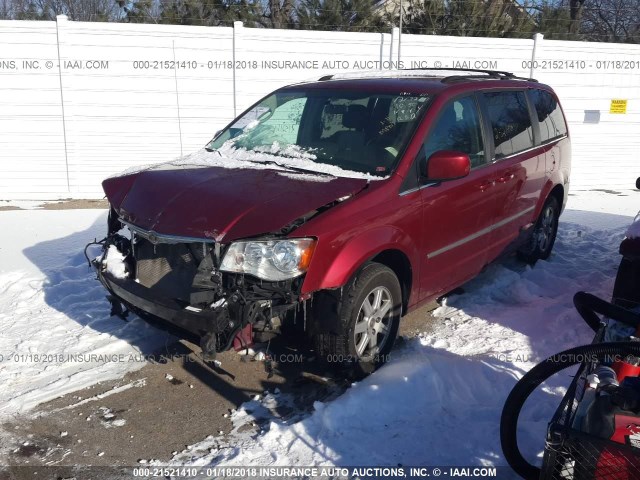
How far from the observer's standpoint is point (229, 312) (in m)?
3.23

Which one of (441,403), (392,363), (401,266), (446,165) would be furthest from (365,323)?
(446,165)

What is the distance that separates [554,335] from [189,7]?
15.3 metres

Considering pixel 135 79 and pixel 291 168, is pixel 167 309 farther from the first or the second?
pixel 135 79

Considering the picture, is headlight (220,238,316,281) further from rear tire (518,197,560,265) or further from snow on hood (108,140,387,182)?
rear tire (518,197,560,265)

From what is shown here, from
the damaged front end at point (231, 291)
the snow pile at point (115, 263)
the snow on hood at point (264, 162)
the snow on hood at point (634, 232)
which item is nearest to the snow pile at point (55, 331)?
the snow pile at point (115, 263)

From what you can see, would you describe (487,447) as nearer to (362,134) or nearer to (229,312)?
(229,312)

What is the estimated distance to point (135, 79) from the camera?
986cm

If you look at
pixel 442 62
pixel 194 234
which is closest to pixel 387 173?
pixel 194 234

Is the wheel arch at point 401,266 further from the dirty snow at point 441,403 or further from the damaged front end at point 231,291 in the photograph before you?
the damaged front end at point 231,291

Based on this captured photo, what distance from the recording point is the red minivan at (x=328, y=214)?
3273mm

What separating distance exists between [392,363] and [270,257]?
50.5 inches

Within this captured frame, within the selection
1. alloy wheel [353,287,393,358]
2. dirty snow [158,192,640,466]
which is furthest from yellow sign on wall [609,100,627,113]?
alloy wheel [353,287,393,358]

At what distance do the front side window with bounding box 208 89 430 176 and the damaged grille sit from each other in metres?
1.09

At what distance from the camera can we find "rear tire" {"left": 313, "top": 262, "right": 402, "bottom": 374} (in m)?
3.54
